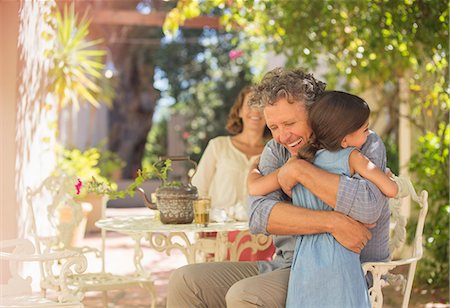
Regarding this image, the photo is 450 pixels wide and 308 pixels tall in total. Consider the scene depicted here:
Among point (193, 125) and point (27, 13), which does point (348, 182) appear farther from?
point (193, 125)

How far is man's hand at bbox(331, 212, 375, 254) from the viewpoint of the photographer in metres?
2.69

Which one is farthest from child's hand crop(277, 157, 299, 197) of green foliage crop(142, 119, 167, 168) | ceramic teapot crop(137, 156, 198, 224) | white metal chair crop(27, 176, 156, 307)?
green foliage crop(142, 119, 167, 168)

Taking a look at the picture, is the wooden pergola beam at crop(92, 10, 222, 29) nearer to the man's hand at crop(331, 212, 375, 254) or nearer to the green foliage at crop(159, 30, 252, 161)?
the green foliage at crop(159, 30, 252, 161)

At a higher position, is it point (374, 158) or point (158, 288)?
point (374, 158)

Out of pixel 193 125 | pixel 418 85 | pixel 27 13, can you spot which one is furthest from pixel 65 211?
pixel 193 125

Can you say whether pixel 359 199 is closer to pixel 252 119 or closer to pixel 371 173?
pixel 371 173

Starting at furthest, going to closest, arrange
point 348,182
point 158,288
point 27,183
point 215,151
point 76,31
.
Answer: point 76,31
point 158,288
point 27,183
point 215,151
point 348,182

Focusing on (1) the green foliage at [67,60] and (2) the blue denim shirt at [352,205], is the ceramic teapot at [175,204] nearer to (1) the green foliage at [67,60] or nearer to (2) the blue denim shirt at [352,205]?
(2) the blue denim shirt at [352,205]

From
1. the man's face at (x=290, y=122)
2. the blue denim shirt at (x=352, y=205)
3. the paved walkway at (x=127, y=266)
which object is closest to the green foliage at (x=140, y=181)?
the blue denim shirt at (x=352, y=205)

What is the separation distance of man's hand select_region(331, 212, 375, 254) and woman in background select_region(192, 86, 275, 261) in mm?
2103

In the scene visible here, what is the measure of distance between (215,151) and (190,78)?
474 inches

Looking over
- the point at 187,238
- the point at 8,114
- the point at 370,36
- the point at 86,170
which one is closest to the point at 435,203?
the point at 370,36

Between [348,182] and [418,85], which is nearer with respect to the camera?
[348,182]

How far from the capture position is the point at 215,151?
4957 millimetres
